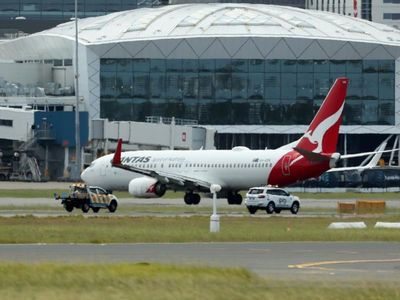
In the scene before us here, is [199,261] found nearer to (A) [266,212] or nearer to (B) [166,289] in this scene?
(B) [166,289]

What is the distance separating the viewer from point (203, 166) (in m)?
107

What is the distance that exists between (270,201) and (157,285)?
5124 centimetres

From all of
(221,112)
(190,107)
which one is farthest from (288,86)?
(190,107)

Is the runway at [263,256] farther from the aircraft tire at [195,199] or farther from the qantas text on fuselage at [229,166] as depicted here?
the aircraft tire at [195,199]

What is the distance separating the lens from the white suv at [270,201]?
280 ft

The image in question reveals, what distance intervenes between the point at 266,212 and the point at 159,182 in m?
19.0

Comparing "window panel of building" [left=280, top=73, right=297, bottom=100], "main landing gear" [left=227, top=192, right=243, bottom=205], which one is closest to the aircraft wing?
"main landing gear" [left=227, top=192, right=243, bottom=205]

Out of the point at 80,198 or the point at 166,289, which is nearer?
the point at 166,289

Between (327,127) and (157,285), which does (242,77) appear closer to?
(327,127)

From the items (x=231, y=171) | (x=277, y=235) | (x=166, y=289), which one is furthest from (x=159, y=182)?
(x=166, y=289)

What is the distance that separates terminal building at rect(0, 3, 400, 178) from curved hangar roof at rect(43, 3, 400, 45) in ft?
0.80

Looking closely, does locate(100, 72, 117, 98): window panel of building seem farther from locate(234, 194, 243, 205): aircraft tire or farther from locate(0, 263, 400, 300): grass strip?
locate(0, 263, 400, 300): grass strip

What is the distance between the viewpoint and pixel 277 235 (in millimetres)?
58875

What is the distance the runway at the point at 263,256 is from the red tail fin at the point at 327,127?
45.6m
